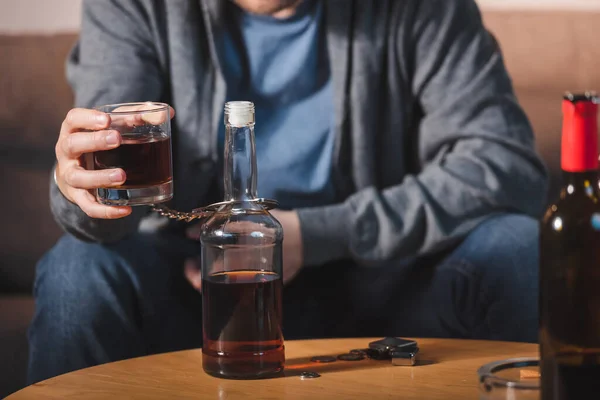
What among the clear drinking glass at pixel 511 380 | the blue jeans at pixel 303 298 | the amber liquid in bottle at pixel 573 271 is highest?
the amber liquid in bottle at pixel 573 271

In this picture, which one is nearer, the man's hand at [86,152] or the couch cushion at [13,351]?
the man's hand at [86,152]

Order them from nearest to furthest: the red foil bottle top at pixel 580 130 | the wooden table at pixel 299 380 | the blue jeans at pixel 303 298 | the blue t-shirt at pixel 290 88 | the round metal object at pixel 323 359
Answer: the red foil bottle top at pixel 580 130 → the wooden table at pixel 299 380 → the round metal object at pixel 323 359 → the blue jeans at pixel 303 298 → the blue t-shirt at pixel 290 88

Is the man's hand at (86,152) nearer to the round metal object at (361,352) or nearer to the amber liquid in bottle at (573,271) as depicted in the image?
the round metal object at (361,352)

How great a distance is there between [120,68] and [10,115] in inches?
17.3

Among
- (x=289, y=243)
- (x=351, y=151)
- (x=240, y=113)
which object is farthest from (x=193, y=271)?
(x=240, y=113)

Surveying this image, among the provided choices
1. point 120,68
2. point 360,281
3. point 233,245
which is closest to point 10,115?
point 120,68

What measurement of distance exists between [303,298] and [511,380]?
1.00 metres

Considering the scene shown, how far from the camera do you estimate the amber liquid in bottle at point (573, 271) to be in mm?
729

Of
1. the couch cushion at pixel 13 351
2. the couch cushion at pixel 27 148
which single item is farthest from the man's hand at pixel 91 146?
the couch cushion at pixel 27 148

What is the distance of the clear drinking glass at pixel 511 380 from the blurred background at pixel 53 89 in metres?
1.28

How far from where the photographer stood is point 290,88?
181 centimetres

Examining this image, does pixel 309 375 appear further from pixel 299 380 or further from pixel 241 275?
pixel 241 275

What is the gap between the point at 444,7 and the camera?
5.98ft

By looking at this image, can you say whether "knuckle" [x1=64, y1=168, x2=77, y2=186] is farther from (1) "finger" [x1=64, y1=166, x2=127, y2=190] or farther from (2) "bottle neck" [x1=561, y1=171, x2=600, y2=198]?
(2) "bottle neck" [x1=561, y1=171, x2=600, y2=198]
